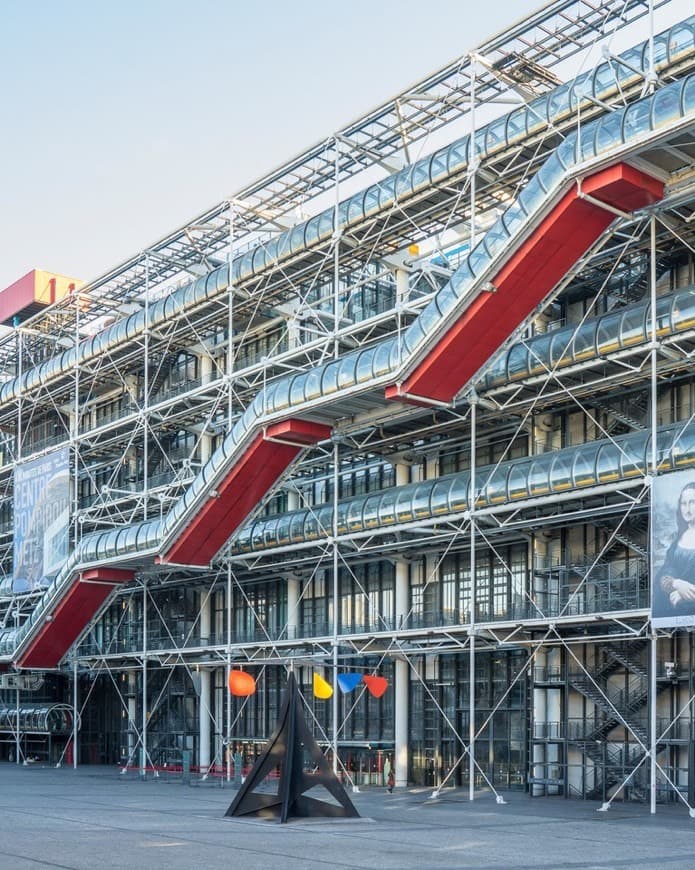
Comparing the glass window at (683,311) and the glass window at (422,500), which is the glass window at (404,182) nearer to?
the glass window at (422,500)

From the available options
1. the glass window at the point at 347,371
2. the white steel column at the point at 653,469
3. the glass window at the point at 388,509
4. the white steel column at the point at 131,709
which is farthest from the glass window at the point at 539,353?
the white steel column at the point at 131,709

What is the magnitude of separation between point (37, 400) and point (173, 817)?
26649 mm

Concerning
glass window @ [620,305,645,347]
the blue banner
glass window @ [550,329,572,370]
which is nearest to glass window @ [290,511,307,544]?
glass window @ [550,329,572,370]

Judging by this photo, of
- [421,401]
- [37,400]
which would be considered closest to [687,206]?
[421,401]

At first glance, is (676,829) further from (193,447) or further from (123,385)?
(123,385)

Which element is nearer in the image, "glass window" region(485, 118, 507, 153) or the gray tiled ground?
the gray tiled ground

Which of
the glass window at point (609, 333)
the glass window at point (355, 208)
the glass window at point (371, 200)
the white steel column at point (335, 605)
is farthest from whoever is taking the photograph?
the glass window at point (355, 208)

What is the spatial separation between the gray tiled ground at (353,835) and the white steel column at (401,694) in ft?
11.1

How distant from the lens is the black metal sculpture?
2195cm

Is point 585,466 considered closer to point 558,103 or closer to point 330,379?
point 330,379

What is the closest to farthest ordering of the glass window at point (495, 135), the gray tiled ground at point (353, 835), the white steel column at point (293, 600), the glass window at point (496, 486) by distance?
the gray tiled ground at point (353, 835), the glass window at point (496, 486), the glass window at point (495, 135), the white steel column at point (293, 600)

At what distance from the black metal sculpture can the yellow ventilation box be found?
1273 inches

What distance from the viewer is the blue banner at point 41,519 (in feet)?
137

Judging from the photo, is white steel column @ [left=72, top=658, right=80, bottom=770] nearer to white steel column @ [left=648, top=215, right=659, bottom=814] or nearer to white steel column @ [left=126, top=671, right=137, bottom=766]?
white steel column @ [left=126, top=671, right=137, bottom=766]
